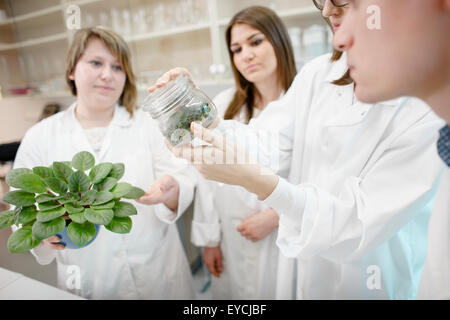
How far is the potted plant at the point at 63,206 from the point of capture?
0.46m

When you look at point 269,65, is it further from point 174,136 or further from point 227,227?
point 227,227

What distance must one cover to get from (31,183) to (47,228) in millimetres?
95

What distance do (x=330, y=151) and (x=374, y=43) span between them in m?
0.30

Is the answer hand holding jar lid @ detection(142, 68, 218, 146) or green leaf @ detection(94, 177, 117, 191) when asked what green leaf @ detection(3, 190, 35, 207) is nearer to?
green leaf @ detection(94, 177, 117, 191)

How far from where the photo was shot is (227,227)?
0.94m

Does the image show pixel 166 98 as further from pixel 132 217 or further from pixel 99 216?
pixel 132 217

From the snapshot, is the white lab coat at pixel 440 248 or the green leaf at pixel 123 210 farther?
the green leaf at pixel 123 210

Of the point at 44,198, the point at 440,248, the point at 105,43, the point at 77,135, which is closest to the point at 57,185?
the point at 44,198

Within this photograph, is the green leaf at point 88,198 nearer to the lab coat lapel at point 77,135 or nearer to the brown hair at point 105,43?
the lab coat lapel at point 77,135

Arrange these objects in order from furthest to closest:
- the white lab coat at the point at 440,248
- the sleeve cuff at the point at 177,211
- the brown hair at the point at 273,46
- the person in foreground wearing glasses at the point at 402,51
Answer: the sleeve cuff at the point at 177,211 < the brown hair at the point at 273,46 < the white lab coat at the point at 440,248 < the person in foreground wearing glasses at the point at 402,51

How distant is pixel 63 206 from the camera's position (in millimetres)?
484

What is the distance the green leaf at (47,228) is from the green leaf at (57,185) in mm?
65

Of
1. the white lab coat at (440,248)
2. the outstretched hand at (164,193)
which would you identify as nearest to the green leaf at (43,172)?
the outstretched hand at (164,193)

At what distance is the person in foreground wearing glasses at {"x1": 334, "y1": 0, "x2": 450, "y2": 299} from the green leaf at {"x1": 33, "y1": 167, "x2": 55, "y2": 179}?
1.84 feet
